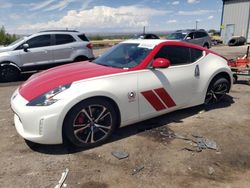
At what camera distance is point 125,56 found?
4453mm

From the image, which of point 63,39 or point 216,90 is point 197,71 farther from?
point 63,39

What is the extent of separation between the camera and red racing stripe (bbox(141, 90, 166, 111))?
4055 mm

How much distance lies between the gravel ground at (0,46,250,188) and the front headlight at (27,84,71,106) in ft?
2.55

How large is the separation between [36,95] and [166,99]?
85.5 inches

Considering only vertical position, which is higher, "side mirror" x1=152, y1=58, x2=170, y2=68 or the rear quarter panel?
"side mirror" x1=152, y1=58, x2=170, y2=68

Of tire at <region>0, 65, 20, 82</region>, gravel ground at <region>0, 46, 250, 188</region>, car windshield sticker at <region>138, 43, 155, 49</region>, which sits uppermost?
car windshield sticker at <region>138, 43, 155, 49</region>

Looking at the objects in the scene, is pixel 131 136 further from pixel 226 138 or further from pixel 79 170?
pixel 226 138

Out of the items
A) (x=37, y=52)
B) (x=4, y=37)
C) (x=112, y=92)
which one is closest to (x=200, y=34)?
(x=37, y=52)

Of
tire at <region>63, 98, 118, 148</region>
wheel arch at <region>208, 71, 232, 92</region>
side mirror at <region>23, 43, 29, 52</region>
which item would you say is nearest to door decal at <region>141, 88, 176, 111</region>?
tire at <region>63, 98, 118, 148</region>

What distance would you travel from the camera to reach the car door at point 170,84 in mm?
4074

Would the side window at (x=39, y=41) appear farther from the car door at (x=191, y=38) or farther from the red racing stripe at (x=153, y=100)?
the car door at (x=191, y=38)

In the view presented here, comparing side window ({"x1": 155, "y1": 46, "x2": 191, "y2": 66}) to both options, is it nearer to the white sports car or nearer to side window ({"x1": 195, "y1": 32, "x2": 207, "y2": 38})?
the white sports car

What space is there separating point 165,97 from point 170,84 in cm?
24

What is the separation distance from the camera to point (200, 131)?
4359mm
